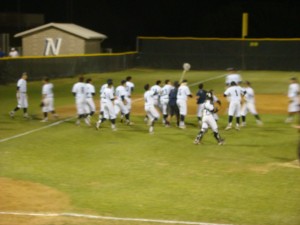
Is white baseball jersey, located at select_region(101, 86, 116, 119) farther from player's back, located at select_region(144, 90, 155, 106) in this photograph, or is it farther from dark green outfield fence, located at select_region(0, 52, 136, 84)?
dark green outfield fence, located at select_region(0, 52, 136, 84)

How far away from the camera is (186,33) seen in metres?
74.4

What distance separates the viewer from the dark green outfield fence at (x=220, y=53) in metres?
47.7

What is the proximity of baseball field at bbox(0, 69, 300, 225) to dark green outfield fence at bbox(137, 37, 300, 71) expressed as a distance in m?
25.1

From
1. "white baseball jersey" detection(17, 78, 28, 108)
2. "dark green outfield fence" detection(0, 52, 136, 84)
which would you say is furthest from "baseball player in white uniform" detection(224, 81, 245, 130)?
"dark green outfield fence" detection(0, 52, 136, 84)

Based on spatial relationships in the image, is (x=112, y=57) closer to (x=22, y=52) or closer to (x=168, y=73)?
(x=168, y=73)

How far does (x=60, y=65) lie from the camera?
38719 millimetres

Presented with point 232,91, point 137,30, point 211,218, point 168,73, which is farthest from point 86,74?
point 137,30

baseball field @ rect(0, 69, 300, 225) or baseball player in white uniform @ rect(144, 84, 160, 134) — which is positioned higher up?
baseball player in white uniform @ rect(144, 84, 160, 134)

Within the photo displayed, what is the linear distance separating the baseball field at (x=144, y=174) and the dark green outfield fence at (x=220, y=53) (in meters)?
25.1

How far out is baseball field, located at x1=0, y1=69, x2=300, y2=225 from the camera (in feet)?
34.1

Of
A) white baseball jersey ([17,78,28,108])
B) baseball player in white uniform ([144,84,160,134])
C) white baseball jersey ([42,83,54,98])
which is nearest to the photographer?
baseball player in white uniform ([144,84,160,134])

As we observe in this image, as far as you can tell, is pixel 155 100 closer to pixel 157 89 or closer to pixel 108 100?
pixel 157 89

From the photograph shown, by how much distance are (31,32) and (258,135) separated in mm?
31354

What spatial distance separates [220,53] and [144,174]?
36.4 m
